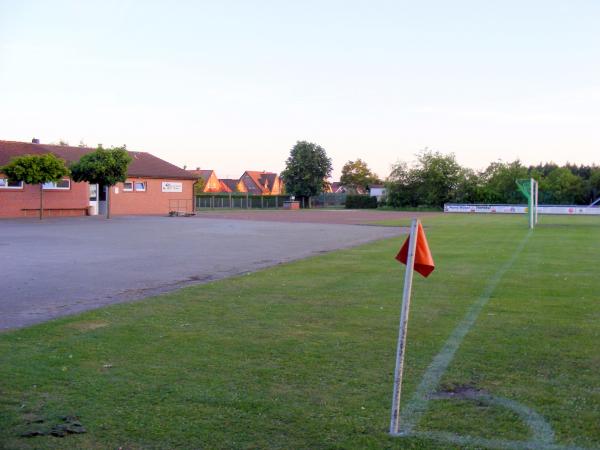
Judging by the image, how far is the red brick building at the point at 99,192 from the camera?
40531 mm

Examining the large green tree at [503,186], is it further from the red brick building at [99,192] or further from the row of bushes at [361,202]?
the red brick building at [99,192]

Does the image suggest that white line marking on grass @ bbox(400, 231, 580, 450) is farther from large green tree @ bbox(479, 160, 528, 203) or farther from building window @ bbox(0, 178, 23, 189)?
large green tree @ bbox(479, 160, 528, 203)

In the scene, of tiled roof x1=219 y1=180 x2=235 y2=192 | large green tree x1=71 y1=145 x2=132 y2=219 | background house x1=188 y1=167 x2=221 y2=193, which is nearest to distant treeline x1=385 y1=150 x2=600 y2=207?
large green tree x1=71 y1=145 x2=132 y2=219

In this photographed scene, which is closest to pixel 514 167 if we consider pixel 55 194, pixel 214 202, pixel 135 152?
pixel 214 202

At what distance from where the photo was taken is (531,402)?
5.36 metres

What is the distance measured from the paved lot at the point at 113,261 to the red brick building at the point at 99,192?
13.3 m

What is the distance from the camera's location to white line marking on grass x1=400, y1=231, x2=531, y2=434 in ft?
16.4

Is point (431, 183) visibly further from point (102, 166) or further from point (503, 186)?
point (102, 166)

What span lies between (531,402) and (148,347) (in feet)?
13.6

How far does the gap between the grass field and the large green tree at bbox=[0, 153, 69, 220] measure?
2887 cm

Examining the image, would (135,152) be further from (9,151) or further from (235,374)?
(235,374)

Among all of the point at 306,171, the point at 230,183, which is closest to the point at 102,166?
the point at 306,171

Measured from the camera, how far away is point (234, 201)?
268ft

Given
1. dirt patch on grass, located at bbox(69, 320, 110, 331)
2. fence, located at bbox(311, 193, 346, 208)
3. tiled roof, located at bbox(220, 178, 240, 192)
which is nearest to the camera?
dirt patch on grass, located at bbox(69, 320, 110, 331)
